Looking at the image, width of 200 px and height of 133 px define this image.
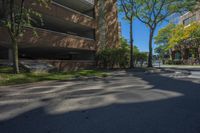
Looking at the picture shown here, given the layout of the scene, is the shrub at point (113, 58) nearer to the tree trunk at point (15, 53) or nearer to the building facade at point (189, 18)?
the tree trunk at point (15, 53)

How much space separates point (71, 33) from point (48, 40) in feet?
26.9

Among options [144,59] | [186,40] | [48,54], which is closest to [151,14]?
[144,59]

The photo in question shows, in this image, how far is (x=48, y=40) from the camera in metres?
18.3

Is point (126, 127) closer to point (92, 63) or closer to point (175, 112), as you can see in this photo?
point (175, 112)

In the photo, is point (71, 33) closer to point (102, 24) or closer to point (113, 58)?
point (102, 24)

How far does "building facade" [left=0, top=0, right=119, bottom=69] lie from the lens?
1800 cm

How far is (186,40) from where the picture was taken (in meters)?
47.5

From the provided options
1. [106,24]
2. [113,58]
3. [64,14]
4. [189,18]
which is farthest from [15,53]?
[189,18]

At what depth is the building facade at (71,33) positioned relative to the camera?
59.1ft

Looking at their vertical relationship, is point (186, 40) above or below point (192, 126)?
above

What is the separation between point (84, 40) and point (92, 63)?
3.05 metres

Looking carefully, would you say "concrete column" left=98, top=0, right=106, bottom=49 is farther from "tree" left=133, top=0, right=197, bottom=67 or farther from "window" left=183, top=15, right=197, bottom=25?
"window" left=183, top=15, right=197, bottom=25

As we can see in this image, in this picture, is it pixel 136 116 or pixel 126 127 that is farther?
pixel 136 116

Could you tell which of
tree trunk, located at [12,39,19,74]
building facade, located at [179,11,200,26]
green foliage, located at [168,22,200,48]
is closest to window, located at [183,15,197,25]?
building facade, located at [179,11,200,26]
